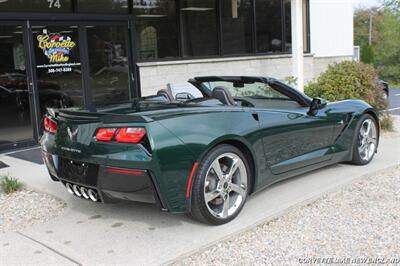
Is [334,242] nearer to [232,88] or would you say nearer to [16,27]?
[232,88]

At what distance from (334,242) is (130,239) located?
1.67 metres

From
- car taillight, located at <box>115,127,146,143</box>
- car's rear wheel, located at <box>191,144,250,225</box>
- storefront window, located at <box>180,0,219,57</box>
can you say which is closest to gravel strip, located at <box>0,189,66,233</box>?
car taillight, located at <box>115,127,146,143</box>

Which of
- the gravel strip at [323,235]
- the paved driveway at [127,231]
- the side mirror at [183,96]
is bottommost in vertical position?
the gravel strip at [323,235]

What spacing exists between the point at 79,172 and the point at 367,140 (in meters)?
3.93

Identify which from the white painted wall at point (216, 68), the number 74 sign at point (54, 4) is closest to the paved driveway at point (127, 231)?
the number 74 sign at point (54, 4)

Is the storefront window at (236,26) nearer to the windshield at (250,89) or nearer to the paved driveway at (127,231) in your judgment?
the windshield at (250,89)

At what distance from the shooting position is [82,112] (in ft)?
13.9

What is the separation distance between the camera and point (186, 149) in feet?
12.8

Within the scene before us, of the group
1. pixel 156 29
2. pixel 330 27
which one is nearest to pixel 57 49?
pixel 156 29

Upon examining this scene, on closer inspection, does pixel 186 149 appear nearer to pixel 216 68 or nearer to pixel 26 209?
pixel 26 209

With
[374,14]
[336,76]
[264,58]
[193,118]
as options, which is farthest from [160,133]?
[374,14]

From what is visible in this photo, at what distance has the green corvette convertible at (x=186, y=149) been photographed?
379 centimetres

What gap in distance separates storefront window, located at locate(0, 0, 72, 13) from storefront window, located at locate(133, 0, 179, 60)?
153 centimetres

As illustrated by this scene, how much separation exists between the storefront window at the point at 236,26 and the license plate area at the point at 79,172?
303 inches
